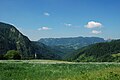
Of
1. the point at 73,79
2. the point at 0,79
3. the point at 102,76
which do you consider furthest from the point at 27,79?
the point at 102,76

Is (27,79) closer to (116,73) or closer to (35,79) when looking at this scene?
(35,79)

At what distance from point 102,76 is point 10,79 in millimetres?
7830

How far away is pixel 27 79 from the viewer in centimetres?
2431

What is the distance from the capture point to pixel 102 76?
21375 millimetres

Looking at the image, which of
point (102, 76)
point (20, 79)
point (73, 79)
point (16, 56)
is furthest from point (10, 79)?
point (16, 56)

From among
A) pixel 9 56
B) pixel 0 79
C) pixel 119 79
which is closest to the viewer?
pixel 119 79

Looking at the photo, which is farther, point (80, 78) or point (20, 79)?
point (20, 79)

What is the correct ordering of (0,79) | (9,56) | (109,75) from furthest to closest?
(9,56)
(0,79)
(109,75)

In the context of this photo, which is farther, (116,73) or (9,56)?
(9,56)

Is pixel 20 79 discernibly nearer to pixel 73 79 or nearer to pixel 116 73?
pixel 73 79

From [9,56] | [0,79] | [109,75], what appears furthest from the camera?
[9,56]

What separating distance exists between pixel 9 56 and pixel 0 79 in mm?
88032

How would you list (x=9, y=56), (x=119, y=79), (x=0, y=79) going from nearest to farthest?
(x=119, y=79) < (x=0, y=79) < (x=9, y=56)

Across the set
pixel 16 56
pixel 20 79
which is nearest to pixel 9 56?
pixel 16 56
